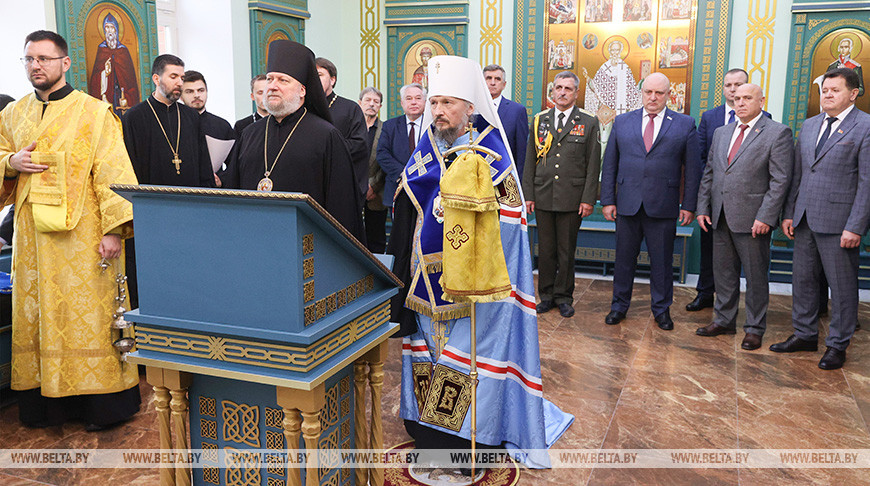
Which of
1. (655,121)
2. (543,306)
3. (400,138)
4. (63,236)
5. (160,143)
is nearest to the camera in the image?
(63,236)

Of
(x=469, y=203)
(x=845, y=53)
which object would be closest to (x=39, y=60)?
(x=469, y=203)

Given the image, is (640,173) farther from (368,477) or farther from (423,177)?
(368,477)

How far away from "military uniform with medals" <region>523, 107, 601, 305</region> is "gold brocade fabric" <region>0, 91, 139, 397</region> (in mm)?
3569

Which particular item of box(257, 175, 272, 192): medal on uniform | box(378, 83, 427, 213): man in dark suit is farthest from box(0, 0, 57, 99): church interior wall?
box(257, 175, 272, 192): medal on uniform

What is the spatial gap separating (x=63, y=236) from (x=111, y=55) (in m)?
3.05

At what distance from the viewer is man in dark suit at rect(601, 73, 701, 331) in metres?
5.51

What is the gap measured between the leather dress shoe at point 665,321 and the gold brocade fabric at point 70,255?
3961mm

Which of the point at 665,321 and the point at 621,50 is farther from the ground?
the point at 621,50

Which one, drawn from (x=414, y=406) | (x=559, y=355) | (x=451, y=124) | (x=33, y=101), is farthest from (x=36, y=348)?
(x=559, y=355)

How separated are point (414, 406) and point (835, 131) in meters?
3.48

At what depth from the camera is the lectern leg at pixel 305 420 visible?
6.15 feet

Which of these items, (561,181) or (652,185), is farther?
(561,181)

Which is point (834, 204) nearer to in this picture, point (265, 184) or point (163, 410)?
point (265, 184)

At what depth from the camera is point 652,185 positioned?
18.1 feet
